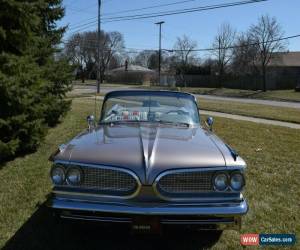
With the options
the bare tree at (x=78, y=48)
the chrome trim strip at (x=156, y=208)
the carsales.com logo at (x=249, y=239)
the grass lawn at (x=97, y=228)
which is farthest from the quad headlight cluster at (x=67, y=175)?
the bare tree at (x=78, y=48)

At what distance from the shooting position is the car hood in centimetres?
401

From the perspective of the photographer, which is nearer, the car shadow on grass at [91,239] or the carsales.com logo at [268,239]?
the car shadow on grass at [91,239]

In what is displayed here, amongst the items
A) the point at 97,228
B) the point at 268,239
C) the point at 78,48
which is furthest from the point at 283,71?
→ the point at 97,228

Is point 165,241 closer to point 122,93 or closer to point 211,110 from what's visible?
point 122,93

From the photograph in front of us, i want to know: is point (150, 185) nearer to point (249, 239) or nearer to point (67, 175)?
point (67, 175)

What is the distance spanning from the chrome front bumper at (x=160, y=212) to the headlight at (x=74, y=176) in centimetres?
17

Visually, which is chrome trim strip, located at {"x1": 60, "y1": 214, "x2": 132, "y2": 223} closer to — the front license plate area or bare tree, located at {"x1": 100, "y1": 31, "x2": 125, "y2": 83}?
the front license plate area

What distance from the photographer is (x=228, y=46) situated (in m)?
64.9

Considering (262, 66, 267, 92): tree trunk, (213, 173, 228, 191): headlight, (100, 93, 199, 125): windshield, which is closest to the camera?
(213, 173, 228, 191): headlight

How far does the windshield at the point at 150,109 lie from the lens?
5945 millimetres

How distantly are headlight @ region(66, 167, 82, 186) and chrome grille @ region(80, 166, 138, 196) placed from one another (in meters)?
0.05

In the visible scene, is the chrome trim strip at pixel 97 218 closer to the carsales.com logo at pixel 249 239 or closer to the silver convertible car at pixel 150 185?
the silver convertible car at pixel 150 185

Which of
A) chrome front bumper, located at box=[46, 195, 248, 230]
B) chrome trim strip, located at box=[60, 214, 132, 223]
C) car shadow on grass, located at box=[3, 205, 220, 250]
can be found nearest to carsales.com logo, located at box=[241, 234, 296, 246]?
car shadow on grass, located at box=[3, 205, 220, 250]

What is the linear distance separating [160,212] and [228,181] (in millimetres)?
708
